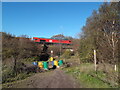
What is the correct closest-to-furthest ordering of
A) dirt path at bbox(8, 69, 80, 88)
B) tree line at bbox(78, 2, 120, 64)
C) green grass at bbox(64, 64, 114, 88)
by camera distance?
green grass at bbox(64, 64, 114, 88) → dirt path at bbox(8, 69, 80, 88) → tree line at bbox(78, 2, 120, 64)

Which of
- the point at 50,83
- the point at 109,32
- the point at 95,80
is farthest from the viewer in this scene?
the point at 109,32

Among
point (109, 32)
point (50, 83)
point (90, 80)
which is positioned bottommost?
point (50, 83)

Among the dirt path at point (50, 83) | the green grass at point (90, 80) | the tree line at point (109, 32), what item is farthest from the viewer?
the tree line at point (109, 32)

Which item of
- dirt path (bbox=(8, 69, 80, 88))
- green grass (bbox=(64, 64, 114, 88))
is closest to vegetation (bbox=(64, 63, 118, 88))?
green grass (bbox=(64, 64, 114, 88))

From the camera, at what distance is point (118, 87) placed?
4.45m

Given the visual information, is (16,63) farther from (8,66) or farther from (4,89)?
(4,89)

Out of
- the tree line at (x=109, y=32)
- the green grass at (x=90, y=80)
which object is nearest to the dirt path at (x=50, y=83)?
the green grass at (x=90, y=80)

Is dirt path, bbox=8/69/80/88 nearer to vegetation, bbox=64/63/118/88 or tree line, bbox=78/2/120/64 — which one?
vegetation, bbox=64/63/118/88

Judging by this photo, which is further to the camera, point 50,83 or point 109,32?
point 109,32

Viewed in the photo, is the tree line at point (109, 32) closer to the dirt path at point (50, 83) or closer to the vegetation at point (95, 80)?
the vegetation at point (95, 80)

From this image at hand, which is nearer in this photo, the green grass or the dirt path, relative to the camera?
the green grass

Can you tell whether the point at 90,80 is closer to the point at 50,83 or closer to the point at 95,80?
the point at 95,80

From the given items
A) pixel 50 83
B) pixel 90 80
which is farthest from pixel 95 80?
pixel 50 83

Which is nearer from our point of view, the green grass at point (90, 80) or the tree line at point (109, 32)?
the green grass at point (90, 80)
